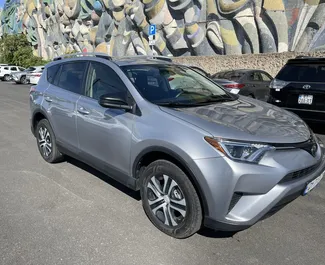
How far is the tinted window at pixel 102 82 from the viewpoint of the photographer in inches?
133

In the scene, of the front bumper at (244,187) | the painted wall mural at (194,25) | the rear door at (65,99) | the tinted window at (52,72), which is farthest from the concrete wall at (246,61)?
the front bumper at (244,187)

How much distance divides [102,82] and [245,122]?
5.95 feet

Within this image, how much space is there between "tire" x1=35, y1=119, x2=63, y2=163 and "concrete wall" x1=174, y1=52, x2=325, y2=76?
12.7 m

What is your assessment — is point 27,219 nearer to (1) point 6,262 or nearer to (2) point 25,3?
(1) point 6,262

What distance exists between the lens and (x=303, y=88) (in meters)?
6.26

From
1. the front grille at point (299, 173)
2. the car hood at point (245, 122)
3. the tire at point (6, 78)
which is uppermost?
the car hood at point (245, 122)

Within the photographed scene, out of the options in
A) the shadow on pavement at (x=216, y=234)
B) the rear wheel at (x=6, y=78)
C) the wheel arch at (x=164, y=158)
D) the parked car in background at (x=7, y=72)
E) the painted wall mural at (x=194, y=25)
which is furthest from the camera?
the rear wheel at (x=6, y=78)

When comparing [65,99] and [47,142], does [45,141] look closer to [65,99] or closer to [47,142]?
[47,142]

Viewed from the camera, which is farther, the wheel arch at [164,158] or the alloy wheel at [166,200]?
the alloy wheel at [166,200]

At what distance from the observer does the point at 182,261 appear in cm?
254

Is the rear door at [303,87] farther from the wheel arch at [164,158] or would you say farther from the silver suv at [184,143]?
the wheel arch at [164,158]

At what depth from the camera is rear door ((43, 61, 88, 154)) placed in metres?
4.00

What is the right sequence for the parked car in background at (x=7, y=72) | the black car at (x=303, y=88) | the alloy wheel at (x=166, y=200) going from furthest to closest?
the parked car in background at (x=7, y=72), the black car at (x=303, y=88), the alloy wheel at (x=166, y=200)

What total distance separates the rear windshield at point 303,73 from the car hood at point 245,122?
3443 mm
